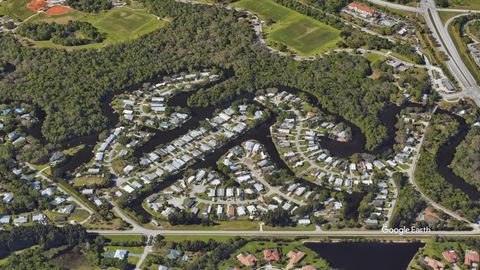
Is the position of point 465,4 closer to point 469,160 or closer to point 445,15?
point 445,15

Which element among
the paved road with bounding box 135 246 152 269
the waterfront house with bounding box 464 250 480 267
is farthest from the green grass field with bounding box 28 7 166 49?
the waterfront house with bounding box 464 250 480 267

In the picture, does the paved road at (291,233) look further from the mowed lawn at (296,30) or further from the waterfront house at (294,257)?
the mowed lawn at (296,30)

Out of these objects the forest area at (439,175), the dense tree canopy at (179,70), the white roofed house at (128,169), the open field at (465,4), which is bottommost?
the white roofed house at (128,169)

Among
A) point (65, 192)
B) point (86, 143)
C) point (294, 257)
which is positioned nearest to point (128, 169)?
point (65, 192)

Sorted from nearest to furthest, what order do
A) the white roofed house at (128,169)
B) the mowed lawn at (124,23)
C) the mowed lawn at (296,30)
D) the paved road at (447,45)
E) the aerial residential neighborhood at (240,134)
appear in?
the aerial residential neighborhood at (240,134), the white roofed house at (128,169), the paved road at (447,45), the mowed lawn at (296,30), the mowed lawn at (124,23)

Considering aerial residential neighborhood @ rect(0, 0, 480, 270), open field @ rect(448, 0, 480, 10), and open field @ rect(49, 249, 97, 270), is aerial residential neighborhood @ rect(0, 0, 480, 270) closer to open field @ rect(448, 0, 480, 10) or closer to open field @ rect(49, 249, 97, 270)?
open field @ rect(49, 249, 97, 270)

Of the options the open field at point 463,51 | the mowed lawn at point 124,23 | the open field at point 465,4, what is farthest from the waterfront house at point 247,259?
the open field at point 465,4

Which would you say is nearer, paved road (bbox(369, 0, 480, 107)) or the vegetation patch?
paved road (bbox(369, 0, 480, 107))

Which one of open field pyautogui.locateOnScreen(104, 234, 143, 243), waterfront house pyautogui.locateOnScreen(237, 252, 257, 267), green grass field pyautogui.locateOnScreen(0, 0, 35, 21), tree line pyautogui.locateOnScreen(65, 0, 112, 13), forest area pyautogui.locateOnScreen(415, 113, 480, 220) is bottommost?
waterfront house pyautogui.locateOnScreen(237, 252, 257, 267)
